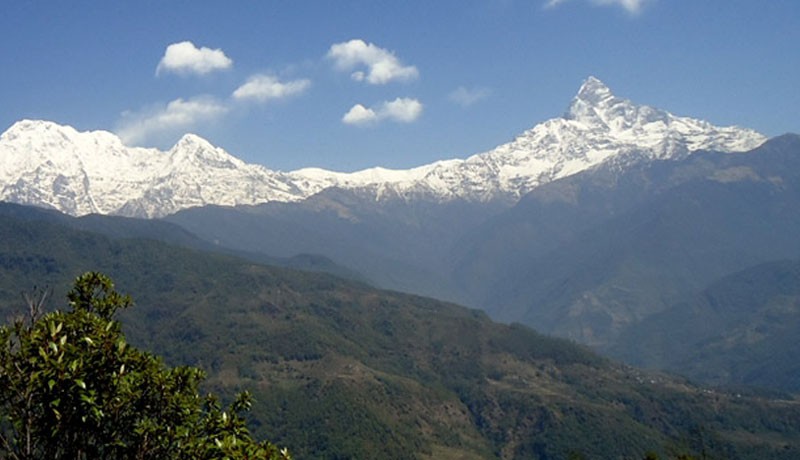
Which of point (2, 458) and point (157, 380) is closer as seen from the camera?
point (2, 458)

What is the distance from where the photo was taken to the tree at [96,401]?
27016 millimetres

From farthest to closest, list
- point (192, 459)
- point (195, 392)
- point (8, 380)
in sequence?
point (195, 392), point (192, 459), point (8, 380)

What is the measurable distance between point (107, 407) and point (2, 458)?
4135 mm

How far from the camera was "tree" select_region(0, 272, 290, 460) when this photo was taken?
27.0 meters

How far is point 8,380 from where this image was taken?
27.2 m

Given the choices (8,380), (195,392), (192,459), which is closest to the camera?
(8,380)

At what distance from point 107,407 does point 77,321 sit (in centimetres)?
409

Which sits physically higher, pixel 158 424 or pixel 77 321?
pixel 77 321

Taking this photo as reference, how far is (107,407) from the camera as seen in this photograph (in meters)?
28.3

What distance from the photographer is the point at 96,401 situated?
28.2m

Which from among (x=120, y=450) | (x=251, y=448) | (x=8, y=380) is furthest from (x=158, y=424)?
(x=8, y=380)

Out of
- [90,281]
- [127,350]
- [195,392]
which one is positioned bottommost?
[195,392]

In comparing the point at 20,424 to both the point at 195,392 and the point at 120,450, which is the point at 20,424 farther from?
the point at 195,392

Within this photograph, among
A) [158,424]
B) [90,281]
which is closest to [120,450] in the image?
[158,424]
